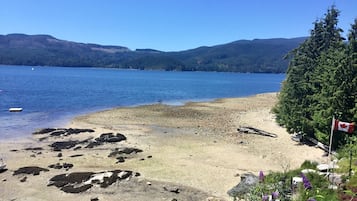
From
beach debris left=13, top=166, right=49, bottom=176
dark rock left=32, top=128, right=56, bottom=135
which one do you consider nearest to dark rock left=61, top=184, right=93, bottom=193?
beach debris left=13, top=166, right=49, bottom=176

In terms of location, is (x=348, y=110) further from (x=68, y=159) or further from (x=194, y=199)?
(x=68, y=159)

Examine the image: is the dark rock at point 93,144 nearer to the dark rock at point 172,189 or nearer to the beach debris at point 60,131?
the beach debris at point 60,131

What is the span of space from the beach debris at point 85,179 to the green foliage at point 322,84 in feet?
39.3

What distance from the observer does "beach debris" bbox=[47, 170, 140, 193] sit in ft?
54.4

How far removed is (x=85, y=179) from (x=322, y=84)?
15.9 meters

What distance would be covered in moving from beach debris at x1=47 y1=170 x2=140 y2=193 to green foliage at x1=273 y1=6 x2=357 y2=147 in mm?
11990

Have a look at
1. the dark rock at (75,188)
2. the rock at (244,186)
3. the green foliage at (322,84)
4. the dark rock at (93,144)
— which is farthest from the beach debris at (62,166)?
the green foliage at (322,84)

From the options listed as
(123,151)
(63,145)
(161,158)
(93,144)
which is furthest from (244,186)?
(63,145)

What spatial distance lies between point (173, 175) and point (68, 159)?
7.37m

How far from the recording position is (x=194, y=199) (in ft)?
49.9

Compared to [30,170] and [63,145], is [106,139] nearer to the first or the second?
[63,145]

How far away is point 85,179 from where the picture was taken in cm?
1759

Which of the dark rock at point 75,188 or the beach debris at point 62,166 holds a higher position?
the dark rock at point 75,188

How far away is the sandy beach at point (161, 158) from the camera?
16188 millimetres
